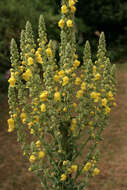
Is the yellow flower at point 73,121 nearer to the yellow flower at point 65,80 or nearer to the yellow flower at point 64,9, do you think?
the yellow flower at point 65,80

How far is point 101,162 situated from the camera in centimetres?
599

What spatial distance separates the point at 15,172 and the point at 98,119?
3.42 meters

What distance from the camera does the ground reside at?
5.26 m

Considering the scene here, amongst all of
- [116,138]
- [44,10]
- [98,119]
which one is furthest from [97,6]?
[98,119]

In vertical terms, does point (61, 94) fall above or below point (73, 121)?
above

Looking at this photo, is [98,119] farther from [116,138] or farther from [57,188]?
[116,138]

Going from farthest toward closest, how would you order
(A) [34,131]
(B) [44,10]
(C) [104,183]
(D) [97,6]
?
(D) [97,6], (B) [44,10], (C) [104,183], (A) [34,131]

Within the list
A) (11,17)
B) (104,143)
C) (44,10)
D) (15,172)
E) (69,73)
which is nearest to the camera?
(69,73)

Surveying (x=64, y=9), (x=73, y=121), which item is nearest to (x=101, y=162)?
(x=73, y=121)

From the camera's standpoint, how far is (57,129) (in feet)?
8.45

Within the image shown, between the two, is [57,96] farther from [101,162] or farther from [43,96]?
[101,162]

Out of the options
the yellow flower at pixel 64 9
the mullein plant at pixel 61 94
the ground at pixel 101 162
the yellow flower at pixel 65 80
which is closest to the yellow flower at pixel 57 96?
the mullein plant at pixel 61 94

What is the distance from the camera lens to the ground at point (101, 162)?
526cm

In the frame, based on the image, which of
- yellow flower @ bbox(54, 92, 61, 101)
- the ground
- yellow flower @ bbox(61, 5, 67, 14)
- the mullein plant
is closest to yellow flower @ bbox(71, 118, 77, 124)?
the mullein plant
